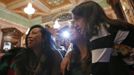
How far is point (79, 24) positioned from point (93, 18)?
0.38 feet

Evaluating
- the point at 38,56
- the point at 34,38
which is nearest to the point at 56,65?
the point at 38,56

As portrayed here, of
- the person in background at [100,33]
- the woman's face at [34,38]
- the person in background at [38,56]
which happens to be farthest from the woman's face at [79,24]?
the woman's face at [34,38]

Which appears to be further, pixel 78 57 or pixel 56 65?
pixel 56 65

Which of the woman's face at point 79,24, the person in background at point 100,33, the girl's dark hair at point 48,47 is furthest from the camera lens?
the girl's dark hair at point 48,47

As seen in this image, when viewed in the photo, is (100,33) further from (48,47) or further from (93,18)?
(48,47)

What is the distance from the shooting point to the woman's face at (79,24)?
123 centimetres

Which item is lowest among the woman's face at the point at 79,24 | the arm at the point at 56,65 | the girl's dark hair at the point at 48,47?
the arm at the point at 56,65

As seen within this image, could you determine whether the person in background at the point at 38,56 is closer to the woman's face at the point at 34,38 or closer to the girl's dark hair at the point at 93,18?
the woman's face at the point at 34,38

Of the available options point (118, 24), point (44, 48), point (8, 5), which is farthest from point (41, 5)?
point (118, 24)

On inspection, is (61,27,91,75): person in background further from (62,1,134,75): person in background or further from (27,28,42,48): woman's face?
(27,28,42,48): woman's face

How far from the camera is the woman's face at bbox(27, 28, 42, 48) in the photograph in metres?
1.67

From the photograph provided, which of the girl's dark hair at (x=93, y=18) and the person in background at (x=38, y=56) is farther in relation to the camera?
the person in background at (x=38, y=56)

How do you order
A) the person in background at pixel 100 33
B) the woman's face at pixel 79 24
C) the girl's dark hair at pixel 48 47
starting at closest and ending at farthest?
1. the person in background at pixel 100 33
2. the woman's face at pixel 79 24
3. the girl's dark hair at pixel 48 47

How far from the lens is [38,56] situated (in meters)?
1.66
